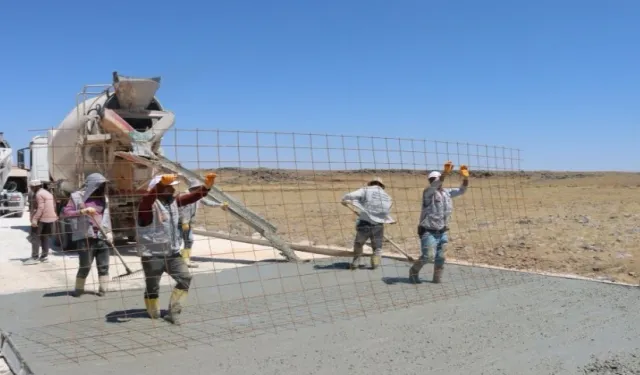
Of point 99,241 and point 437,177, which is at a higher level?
point 437,177

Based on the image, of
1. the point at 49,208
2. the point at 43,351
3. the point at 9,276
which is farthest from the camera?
the point at 49,208

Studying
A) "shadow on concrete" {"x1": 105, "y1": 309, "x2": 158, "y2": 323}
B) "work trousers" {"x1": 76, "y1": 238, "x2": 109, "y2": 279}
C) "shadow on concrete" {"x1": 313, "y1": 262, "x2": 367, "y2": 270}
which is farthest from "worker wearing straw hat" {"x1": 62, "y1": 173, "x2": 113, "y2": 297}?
"shadow on concrete" {"x1": 313, "y1": 262, "x2": 367, "y2": 270}

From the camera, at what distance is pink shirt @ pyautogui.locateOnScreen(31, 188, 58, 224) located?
10.2m

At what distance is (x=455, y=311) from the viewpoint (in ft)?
21.0

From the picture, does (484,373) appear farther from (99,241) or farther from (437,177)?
(99,241)

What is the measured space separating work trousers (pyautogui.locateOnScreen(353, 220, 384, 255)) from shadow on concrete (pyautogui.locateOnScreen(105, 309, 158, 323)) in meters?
3.43

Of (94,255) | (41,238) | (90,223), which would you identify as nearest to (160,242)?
(90,223)

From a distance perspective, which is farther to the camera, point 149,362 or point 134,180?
point 134,180

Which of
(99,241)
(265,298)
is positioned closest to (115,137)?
(99,241)

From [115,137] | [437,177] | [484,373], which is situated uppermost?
[115,137]

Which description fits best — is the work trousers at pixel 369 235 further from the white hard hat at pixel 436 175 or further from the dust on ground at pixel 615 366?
the dust on ground at pixel 615 366

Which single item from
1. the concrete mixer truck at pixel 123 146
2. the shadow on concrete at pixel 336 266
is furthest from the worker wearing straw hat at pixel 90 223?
the shadow on concrete at pixel 336 266

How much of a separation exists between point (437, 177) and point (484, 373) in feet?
11.7

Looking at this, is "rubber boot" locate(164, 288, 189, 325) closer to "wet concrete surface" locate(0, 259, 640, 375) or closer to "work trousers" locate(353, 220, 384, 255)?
"wet concrete surface" locate(0, 259, 640, 375)
